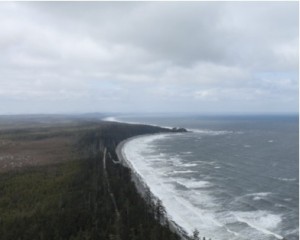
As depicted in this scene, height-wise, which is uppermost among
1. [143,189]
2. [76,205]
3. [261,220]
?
[76,205]

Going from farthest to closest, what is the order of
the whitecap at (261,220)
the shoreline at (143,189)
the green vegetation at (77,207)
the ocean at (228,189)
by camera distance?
1. the ocean at (228,189)
2. the whitecap at (261,220)
3. the shoreline at (143,189)
4. the green vegetation at (77,207)

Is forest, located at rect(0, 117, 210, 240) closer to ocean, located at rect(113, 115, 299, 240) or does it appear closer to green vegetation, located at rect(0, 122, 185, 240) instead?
green vegetation, located at rect(0, 122, 185, 240)

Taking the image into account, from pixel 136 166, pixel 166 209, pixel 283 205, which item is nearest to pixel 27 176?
pixel 136 166

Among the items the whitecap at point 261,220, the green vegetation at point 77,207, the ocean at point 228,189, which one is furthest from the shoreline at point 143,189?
the whitecap at point 261,220

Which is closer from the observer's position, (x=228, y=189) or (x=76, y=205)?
(x=76, y=205)

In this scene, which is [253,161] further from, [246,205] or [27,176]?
[27,176]

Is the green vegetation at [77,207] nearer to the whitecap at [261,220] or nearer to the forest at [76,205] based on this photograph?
the forest at [76,205]

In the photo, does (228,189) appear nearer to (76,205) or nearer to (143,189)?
(143,189)

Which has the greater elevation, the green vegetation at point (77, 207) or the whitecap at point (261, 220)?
the green vegetation at point (77, 207)

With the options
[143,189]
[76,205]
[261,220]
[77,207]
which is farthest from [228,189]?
[77,207]

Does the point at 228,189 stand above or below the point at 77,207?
below

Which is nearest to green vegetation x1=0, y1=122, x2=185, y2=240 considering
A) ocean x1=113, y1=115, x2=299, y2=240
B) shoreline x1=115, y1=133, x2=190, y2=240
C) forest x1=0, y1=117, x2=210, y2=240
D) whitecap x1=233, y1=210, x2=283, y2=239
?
forest x1=0, y1=117, x2=210, y2=240
